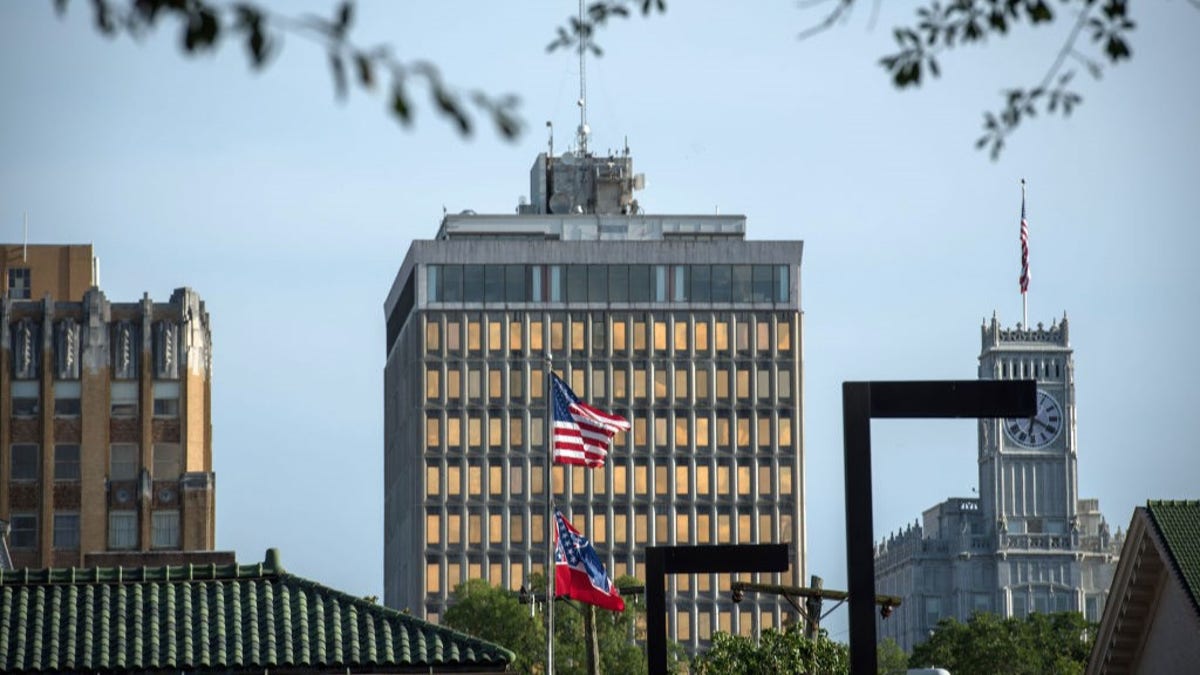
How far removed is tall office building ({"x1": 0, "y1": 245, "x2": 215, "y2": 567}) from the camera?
15912 centimetres

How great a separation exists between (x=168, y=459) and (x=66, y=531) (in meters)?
7.53

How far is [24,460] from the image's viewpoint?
16325 cm

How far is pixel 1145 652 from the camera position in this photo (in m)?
51.7

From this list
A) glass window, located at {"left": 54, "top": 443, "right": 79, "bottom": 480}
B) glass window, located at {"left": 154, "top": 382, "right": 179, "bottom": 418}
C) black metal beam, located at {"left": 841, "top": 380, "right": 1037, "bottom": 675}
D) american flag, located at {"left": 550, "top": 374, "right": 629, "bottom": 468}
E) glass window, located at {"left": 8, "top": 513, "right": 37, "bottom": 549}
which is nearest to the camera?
black metal beam, located at {"left": 841, "top": 380, "right": 1037, "bottom": 675}

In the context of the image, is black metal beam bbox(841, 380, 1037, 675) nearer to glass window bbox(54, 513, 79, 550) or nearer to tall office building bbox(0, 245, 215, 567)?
tall office building bbox(0, 245, 215, 567)

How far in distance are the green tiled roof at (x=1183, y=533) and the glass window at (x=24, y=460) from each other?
121 m

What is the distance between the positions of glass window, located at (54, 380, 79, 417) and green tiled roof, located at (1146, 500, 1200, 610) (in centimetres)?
12076

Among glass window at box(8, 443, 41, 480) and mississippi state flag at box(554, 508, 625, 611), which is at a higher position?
glass window at box(8, 443, 41, 480)

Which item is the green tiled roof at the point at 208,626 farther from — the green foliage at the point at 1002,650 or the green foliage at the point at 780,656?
the green foliage at the point at 1002,650

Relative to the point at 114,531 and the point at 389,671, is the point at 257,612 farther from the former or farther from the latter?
the point at 114,531

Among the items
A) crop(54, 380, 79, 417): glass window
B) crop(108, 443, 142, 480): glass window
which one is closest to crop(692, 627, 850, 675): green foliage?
crop(108, 443, 142, 480): glass window

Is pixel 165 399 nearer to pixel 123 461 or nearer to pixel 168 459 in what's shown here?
pixel 168 459

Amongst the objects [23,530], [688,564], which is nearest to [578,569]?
[688,564]

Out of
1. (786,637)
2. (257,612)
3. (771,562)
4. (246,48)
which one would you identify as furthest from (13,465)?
(246,48)
